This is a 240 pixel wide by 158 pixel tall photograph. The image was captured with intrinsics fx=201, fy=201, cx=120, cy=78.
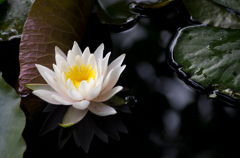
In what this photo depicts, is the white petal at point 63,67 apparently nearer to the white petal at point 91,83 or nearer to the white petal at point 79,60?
the white petal at point 79,60

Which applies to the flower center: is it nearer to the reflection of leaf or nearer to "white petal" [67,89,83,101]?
"white petal" [67,89,83,101]

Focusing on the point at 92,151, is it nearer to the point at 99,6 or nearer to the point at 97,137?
the point at 97,137

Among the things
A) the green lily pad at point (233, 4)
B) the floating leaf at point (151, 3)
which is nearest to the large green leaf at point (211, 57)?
the green lily pad at point (233, 4)

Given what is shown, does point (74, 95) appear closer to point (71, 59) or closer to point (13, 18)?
point (71, 59)

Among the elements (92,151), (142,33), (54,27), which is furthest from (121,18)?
(92,151)

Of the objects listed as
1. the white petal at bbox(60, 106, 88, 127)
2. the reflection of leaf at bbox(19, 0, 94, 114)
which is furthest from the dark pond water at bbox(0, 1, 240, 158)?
the reflection of leaf at bbox(19, 0, 94, 114)

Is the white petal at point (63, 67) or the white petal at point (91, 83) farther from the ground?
the white petal at point (63, 67)

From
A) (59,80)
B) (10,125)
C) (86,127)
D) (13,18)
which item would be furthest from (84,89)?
(13,18)
